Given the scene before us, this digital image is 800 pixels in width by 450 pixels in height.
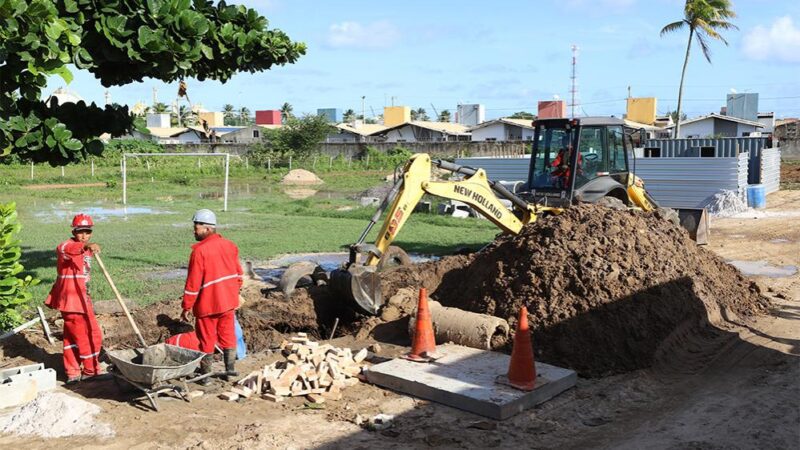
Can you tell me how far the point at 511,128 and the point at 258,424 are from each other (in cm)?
6163

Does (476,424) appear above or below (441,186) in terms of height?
below

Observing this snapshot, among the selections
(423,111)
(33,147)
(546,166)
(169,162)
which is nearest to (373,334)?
(33,147)

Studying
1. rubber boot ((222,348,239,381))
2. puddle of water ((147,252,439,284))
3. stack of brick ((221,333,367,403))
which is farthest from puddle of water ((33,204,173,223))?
stack of brick ((221,333,367,403))

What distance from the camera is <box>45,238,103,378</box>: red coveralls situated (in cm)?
755

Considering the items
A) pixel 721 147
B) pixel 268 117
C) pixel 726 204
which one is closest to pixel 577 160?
pixel 726 204

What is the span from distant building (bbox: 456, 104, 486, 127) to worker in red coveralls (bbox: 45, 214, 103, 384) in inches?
3145

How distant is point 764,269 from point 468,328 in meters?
8.69

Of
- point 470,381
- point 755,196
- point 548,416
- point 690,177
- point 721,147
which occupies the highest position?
point 721,147

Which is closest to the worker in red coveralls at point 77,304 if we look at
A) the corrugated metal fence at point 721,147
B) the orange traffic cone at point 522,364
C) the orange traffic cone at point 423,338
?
the orange traffic cone at point 423,338

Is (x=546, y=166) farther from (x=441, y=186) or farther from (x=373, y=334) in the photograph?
(x=373, y=334)

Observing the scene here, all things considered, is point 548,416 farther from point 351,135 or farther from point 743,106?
point 351,135

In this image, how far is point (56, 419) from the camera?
6.43 meters

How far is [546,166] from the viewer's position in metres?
14.0

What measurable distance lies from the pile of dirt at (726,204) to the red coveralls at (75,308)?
2041cm
